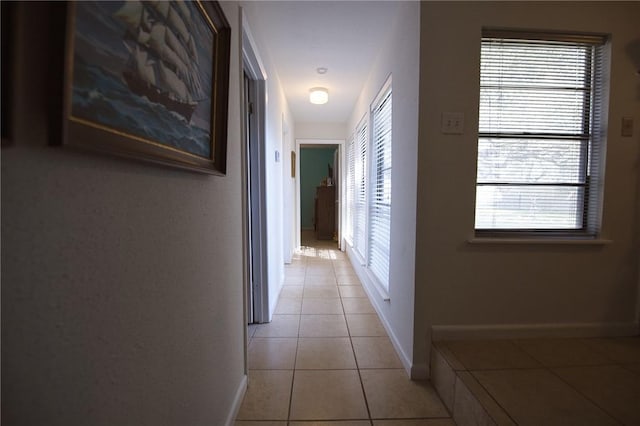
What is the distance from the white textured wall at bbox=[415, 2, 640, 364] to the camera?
1.59m

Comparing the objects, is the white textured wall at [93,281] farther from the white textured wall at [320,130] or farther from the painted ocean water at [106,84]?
the white textured wall at [320,130]

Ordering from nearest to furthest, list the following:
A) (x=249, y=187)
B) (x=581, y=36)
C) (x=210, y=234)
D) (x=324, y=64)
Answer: (x=210, y=234) < (x=581, y=36) < (x=249, y=187) < (x=324, y=64)

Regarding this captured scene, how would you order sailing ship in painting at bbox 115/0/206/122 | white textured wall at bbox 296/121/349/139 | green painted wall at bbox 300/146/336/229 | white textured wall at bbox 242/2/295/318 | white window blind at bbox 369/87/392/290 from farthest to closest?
1. green painted wall at bbox 300/146/336/229
2. white textured wall at bbox 296/121/349/139
3. white window blind at bbox 369/87/392/290
4. white textured wall at bbox 242/2/295/318
5. sailing ship in painting at bbox 115/0/206/122

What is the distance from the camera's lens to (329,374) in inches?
69.7

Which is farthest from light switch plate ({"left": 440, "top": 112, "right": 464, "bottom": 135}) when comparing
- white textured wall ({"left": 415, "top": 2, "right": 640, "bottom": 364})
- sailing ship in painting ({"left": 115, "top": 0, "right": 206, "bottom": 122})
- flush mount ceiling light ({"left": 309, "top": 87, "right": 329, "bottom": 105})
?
flush mount ceiling light ({"left": 309, "top": 87, "right": 329, "bottom": 105})

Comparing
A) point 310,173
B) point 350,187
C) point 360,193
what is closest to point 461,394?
point 360,193

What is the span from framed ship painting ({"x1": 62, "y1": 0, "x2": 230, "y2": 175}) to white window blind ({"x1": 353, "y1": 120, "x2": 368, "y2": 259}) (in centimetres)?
249

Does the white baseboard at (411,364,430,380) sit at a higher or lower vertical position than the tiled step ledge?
lower

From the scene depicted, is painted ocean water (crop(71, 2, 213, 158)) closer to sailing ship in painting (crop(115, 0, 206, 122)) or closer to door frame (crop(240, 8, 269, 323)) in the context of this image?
sailing ship in painting (crop(115, 0, 206, 122))

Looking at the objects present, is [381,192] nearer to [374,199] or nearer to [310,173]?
[374,199]

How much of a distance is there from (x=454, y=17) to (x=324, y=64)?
4.79 ft

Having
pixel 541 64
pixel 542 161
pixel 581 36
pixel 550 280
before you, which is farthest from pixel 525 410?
pixel 581 36

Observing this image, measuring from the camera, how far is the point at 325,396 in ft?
5.21

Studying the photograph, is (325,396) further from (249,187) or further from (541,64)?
(541,64)
